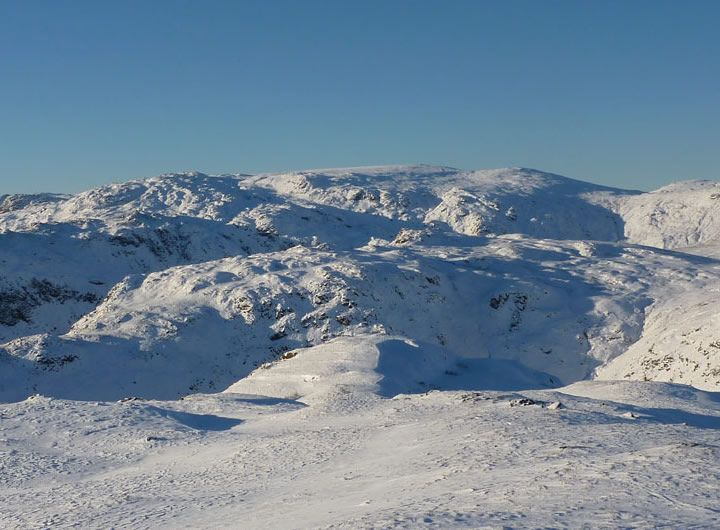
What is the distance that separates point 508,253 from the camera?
176 ft

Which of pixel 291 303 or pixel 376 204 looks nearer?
pixel 291 303

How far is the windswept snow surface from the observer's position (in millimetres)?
11641

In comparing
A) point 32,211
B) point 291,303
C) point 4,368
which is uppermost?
point 32,211

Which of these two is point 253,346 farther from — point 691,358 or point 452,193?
point 452,193

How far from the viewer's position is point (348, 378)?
2647 cm

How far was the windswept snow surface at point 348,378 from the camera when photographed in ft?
38.2

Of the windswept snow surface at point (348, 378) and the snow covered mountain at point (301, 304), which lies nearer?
the windswept snow surface at point (348, 378)

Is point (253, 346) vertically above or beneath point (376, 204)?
beneath

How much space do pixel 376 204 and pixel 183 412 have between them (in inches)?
3257

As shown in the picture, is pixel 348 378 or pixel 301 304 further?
pixel 301 304

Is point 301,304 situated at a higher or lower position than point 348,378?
higher

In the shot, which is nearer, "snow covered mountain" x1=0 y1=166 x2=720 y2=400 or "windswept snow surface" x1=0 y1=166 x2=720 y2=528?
"windswept snow surface" x1=0 y1=166 x2=720 y2=528

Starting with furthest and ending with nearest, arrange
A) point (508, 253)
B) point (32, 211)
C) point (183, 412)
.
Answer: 1. point (32, 211)
2. point (508, 253)
3. point (183, 412)

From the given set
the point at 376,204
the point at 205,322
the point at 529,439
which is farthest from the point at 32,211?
the point at 529,439
